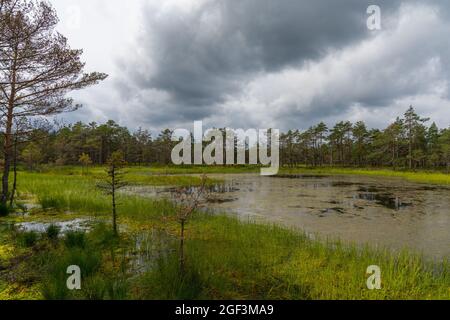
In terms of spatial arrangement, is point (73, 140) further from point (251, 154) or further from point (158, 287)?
point (158, 287)

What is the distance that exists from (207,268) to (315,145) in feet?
272

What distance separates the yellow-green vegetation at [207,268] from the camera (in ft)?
13.1

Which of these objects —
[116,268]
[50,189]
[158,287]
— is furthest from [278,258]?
[50,189]

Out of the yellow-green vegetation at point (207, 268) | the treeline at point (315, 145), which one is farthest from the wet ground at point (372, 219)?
the treeline at point (315, 145)

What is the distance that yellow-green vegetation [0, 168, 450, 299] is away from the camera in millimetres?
3998

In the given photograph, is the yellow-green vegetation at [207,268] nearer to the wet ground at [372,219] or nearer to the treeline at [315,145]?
the wet ground at [372,219]

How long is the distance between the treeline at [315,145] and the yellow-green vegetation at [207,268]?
177ft

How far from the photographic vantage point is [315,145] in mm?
80938

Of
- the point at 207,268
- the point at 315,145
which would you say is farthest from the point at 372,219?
the point at 315,145

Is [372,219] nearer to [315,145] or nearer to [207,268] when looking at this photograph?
[207,268]

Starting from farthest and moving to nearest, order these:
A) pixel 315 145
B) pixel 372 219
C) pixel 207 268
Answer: pixel 315 145 < pixel 372 219 < pixel 207 268

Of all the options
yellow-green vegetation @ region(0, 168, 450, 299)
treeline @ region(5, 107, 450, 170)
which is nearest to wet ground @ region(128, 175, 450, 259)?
yellow-green vegetation @ region(0, 168, 450, 299)

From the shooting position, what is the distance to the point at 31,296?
395 cm

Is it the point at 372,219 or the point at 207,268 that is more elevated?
the point at 207,268
